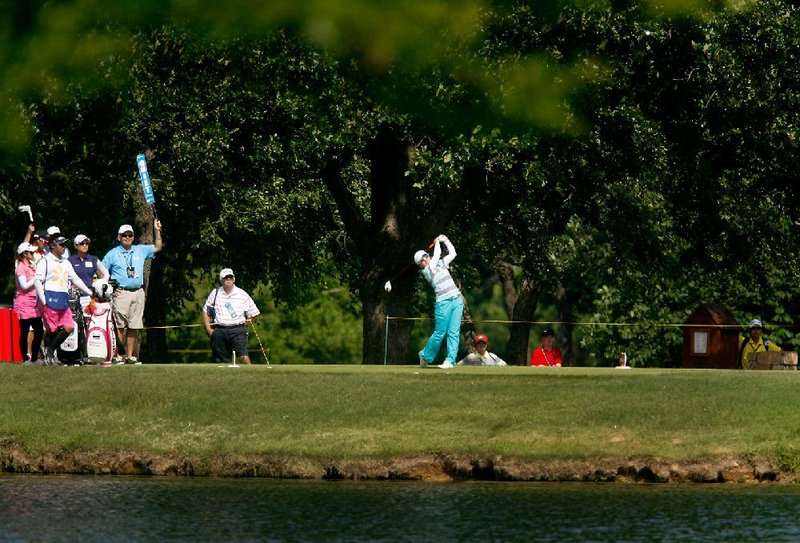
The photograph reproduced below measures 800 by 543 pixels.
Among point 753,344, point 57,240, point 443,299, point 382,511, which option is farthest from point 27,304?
point 753,344

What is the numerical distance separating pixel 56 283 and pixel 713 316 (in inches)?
466

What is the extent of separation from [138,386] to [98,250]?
64.4ft

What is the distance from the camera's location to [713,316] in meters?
26.7

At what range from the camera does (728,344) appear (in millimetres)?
26516

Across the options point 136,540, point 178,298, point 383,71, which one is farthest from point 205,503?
point 178,298

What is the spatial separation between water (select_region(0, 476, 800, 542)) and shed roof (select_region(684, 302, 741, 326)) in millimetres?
13104

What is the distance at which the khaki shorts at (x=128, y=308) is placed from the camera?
20.8 m

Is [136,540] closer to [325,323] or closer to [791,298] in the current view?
[791,298]

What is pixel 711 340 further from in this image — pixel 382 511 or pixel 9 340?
pixel 382 511

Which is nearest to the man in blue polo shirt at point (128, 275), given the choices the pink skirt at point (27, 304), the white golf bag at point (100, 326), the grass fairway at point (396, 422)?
the white golf bag at point (100, 326)

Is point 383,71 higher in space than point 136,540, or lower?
higher

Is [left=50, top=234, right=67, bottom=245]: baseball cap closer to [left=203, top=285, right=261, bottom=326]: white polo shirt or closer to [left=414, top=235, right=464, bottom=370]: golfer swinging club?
[left=203, top=285, right=261, bottom=326]: white polo shirt

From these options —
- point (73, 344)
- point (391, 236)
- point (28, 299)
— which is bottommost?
point (73, 344)

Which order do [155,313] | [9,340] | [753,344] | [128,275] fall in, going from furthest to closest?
1. [155,313]
2. [753,344]
3. [9,340]
4. [128,275]
